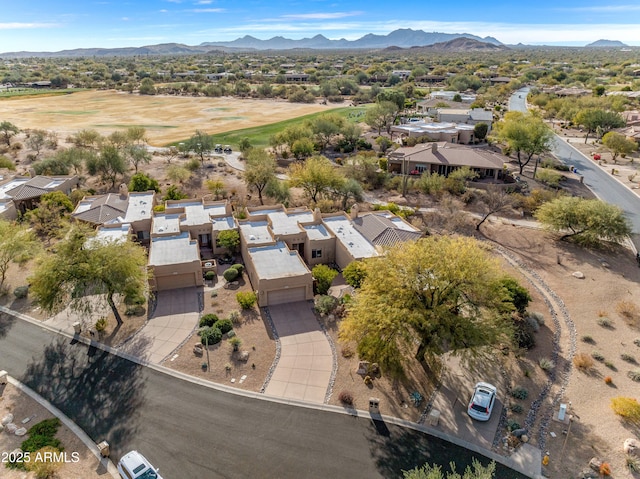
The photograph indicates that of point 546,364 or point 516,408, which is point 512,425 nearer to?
point 516,408

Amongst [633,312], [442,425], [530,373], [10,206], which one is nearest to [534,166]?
[633,312]

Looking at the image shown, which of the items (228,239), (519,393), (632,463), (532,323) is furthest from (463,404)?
(228,239)

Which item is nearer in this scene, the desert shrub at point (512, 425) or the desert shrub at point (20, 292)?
the desert shrub at point (512, 425)

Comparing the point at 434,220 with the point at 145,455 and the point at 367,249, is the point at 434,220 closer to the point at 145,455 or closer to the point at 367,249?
the point at 367,249

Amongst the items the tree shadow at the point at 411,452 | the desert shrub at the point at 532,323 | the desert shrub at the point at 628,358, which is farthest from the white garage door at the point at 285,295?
the desert shrub at the point at 628,358

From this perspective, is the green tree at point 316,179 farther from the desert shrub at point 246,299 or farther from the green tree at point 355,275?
the desert shrub at point 246,299

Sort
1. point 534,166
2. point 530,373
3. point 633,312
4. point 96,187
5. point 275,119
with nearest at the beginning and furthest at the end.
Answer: point 530,373 → point 633,312 → point 96,187 → point 534,166 → point 275,119

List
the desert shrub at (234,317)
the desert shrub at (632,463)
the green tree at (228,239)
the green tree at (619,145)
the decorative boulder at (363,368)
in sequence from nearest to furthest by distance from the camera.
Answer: the desert shrub at (632,463) < the decorative boulder at (363,368) < the desert shrub at (234,317) < the green tree at (228,239) < the green tree at (619,145)
